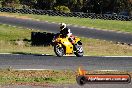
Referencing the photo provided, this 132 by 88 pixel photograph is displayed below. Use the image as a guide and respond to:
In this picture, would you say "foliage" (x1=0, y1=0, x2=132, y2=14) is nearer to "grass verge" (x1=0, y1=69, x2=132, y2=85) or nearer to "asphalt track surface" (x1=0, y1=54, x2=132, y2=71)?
"asphalt track surface" (x1=0, y1=54, x2=132, y2=71)

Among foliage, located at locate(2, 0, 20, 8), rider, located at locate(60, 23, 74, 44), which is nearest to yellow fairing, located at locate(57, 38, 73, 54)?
rider, located at locate(60, 23, 74, 44)

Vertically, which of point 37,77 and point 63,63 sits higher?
point 37,77

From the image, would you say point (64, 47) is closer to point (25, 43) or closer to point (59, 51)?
point (59, 51)

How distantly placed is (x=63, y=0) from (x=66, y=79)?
65857 mm

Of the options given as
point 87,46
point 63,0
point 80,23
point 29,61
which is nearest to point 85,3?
point 63,0

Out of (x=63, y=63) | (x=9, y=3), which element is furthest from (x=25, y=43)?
(x=9, y=3)

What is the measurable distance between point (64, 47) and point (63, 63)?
3.25 m

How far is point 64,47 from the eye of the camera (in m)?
20.9

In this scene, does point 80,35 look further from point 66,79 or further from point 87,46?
point 66,79

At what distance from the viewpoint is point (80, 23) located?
46812mm

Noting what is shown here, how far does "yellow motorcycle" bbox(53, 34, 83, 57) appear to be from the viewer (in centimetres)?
2075

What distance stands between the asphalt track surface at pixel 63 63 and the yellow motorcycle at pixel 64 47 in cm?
109

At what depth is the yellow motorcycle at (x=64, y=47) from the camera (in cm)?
2075

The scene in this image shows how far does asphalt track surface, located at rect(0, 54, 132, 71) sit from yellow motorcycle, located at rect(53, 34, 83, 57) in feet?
3.59
